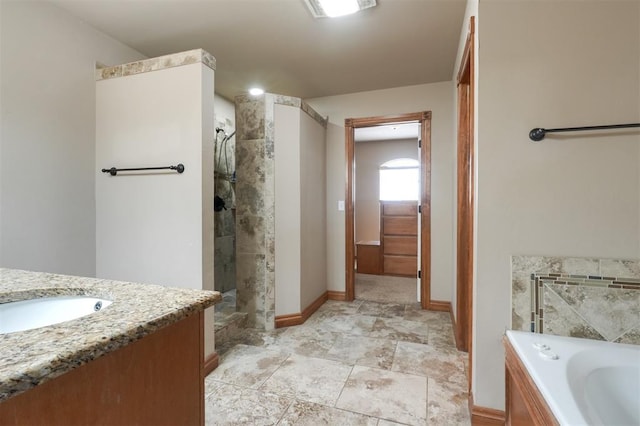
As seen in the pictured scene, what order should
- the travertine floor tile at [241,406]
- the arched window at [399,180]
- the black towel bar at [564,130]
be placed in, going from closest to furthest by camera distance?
the black towel bar at [564,130] → the travertine floor tile at [241,406] → the arched window at [399,180]

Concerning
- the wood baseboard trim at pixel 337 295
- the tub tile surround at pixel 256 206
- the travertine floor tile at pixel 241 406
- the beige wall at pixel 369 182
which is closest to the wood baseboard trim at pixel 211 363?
the travertine floor tile at pixel 241 406

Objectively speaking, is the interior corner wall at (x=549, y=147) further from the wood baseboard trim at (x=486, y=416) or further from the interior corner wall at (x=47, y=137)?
the interior corner wall at (x=47, y=137)

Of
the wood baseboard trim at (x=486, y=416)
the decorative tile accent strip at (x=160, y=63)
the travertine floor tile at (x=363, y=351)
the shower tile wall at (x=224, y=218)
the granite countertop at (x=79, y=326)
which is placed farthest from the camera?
the shower tile wall at (x=224, y=218)

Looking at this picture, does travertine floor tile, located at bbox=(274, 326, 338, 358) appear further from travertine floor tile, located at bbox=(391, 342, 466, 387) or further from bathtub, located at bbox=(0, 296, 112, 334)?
bathtub, located at bbox=(0, 296, 112, 334)

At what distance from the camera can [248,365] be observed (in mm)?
2010

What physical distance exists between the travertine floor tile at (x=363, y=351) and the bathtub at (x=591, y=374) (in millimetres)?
1024

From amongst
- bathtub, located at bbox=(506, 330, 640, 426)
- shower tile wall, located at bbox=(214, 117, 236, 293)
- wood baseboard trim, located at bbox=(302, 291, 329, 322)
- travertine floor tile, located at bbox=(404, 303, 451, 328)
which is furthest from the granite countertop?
travertine floor tile, located at bbox=(404, 303, 451, 328)

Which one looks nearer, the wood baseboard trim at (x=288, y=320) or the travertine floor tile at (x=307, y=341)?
the travertine floor tile at (x=307, y=341)

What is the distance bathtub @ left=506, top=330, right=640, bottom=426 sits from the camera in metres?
1.00

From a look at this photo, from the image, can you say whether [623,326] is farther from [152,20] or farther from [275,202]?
[152,20]

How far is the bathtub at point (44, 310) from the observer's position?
34.4 inches

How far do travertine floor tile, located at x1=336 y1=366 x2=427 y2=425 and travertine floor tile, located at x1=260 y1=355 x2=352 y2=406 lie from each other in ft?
0.21

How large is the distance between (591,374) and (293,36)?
8.24 ft

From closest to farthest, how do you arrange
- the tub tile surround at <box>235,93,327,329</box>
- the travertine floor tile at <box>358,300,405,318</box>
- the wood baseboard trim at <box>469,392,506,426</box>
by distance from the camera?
the wood baseboard trim at <box>469,392,506,426</box> → the tub tile surround at <box>235,93,327,329</box> → the travertine floor tile at <box>358,300,405,318</box>
